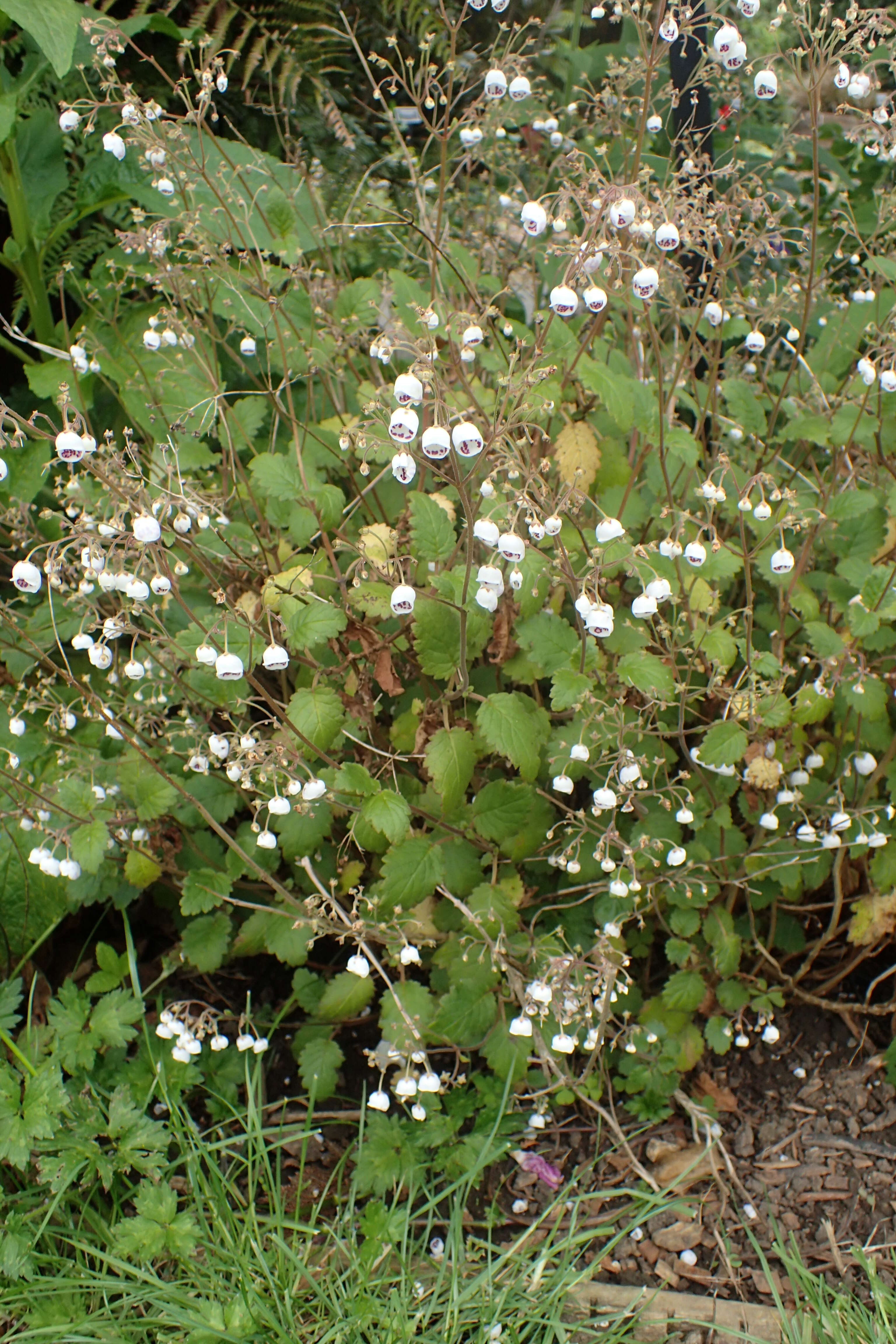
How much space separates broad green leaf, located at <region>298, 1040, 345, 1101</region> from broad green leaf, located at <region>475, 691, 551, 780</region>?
849mm

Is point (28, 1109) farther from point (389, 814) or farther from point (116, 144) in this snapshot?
point (116, 144)

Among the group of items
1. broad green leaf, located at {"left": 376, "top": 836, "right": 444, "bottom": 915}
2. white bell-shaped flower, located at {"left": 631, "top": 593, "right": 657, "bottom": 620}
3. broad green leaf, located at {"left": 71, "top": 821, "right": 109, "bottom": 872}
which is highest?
white bell-shaped flower, located at {"left": 631, "top": 593, "right": 657, "bottom": 620}

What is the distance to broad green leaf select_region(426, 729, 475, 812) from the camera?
1807 millimetres

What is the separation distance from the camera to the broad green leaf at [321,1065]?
7.19 ft

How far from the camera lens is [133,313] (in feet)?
10.1

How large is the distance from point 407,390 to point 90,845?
1.14m

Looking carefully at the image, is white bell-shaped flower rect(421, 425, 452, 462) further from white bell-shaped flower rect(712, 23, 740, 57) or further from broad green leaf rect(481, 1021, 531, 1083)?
broad green leaf rect(481, 1021, 531, 1083)

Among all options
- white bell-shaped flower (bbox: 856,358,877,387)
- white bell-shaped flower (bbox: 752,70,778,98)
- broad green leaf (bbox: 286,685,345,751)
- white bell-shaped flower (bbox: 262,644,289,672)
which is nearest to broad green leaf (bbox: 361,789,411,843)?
broad green leaf (bbox: 286,685,345,751)

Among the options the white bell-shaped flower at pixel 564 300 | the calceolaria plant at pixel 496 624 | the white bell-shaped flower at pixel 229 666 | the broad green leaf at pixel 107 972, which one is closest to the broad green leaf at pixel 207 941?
the calceolaria plant at pixel 496 624

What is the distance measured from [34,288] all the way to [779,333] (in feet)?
7.66

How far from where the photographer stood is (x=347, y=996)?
2125 mm

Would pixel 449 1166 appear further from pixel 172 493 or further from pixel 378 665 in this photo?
pixel 172 493

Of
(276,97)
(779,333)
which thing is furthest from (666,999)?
(276,97)

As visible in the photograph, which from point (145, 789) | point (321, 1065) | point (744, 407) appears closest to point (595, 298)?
point (744, 407)
